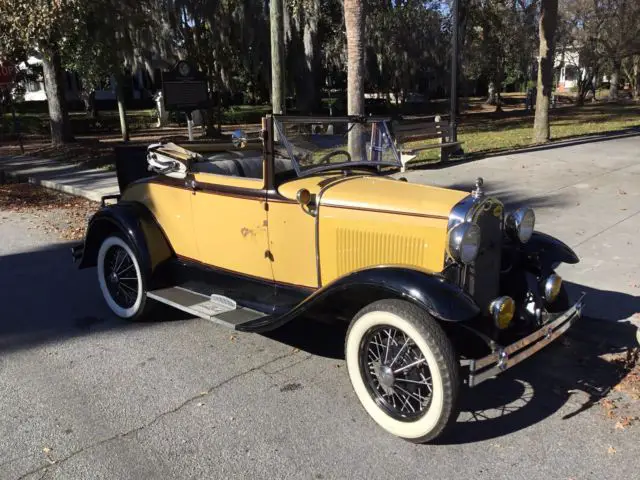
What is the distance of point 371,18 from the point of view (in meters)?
26.2

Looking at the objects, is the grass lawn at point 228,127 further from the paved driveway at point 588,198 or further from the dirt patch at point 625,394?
the dirt patch at point 625,394

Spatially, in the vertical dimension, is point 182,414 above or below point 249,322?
below

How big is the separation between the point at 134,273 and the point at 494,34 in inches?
1176

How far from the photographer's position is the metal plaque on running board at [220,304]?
3.92m

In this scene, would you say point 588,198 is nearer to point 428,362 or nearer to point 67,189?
point 428,362

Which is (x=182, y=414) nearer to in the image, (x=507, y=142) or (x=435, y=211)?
(x=435, y=211)

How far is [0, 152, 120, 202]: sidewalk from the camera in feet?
35.3

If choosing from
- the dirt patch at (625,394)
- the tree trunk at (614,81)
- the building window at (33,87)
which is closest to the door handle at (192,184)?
the dirt patch at (625,394)

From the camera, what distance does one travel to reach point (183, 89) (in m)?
9.38

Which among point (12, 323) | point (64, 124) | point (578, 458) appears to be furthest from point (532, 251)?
point (64, 124)

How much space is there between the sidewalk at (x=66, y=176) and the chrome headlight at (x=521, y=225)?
783 centimetres

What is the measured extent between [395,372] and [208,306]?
1.56 m

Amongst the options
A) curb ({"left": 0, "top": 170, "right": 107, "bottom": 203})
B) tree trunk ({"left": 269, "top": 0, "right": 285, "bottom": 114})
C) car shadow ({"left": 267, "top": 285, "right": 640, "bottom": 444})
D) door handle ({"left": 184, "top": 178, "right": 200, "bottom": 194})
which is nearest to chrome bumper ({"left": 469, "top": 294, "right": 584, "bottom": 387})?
car shadow ({"left": 267, "top": 285, "right": 640, "bottom": 444})

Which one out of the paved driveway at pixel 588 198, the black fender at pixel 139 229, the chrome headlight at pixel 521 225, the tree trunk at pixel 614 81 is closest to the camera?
the chrome headlight at pixel 521 225
